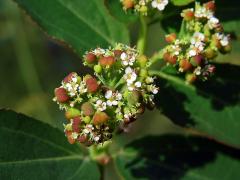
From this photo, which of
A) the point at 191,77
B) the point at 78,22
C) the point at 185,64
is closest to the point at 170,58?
the point at 185,64

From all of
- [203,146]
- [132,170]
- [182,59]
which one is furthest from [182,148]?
[182,59]

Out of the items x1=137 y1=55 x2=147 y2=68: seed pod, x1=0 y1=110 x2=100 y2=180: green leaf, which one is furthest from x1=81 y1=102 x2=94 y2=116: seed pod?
x1=0 y1=110 x2=100 y2=180: green leaf

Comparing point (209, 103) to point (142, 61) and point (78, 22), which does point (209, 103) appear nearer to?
point (142, 61)

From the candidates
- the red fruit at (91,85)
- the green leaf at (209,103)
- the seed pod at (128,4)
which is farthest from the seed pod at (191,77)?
the red fruit at (91,85)

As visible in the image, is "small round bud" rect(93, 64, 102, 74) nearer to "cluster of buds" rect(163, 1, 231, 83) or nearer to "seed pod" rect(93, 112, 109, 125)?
"seed pod" rect(93, 112, 109, 125)

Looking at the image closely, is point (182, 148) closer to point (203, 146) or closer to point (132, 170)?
point (203, 146)

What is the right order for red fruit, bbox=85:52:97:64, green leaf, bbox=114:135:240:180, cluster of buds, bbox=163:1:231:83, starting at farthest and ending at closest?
green leaf, bbox=114:135:240:180 → cluster of buds, bbox=163:1:231:83 → red fruit, bbox=85:52:97:64

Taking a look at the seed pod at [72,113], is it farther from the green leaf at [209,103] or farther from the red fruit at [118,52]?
the green leaf at [209,103]
